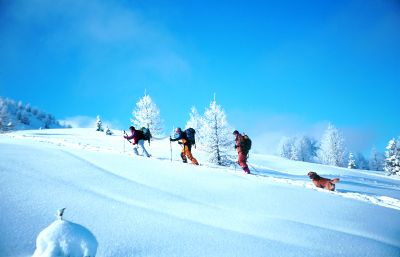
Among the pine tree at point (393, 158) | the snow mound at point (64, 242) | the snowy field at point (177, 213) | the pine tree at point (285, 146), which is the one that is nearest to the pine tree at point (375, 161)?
the pine tree at point (285, 146)

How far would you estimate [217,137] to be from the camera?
1095 inches

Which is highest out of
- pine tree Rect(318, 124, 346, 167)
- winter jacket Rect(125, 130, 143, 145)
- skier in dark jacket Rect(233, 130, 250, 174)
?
pine tree Rect(318, 124, 346, 167)

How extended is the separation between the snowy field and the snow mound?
1.74m

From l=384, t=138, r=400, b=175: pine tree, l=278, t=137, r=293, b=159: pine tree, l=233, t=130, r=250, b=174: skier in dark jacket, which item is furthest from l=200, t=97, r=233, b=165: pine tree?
l=278, t=137, r=293, b=159: pine tree

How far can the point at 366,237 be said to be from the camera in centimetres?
662

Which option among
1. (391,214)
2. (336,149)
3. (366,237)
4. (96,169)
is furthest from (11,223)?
(336,149)

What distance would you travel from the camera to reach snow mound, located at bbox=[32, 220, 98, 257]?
305 cm

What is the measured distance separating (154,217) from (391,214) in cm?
712

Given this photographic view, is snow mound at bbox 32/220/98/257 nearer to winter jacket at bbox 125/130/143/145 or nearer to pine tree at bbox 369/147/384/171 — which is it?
winter jacket at bbox 125/130/143/145

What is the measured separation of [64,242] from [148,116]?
142 ft

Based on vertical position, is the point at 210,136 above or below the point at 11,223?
above

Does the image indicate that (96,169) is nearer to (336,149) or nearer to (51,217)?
(51,217)

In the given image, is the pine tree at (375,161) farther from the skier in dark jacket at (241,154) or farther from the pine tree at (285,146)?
the skier in dark jacket at (241,154)

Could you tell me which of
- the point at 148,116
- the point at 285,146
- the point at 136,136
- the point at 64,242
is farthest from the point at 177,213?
the point at 285,146
